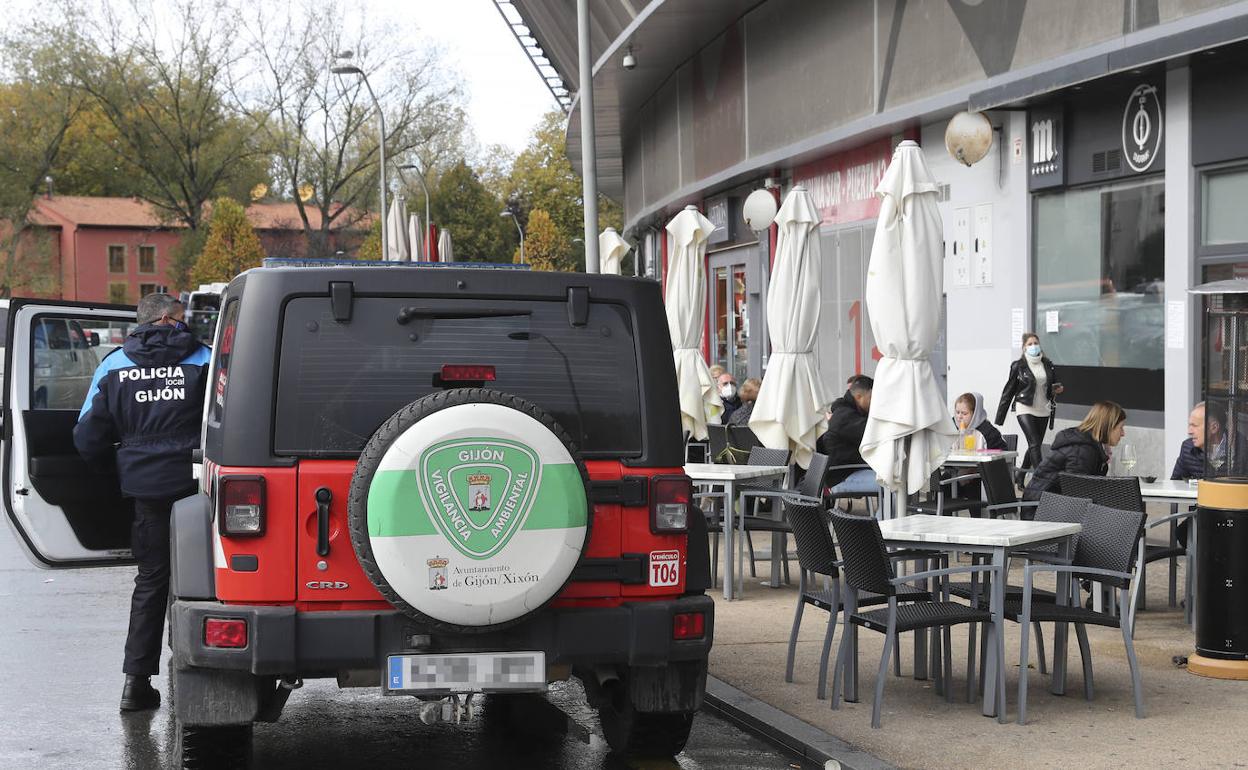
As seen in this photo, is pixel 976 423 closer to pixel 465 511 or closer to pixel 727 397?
pixel 727 397

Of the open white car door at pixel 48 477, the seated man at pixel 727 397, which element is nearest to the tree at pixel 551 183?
the seated man at pixel 727 397

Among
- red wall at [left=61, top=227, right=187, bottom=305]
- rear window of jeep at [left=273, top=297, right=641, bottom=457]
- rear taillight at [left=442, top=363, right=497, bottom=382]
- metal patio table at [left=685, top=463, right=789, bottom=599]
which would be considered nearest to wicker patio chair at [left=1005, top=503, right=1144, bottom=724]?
rear window of jeep at [left=273, top=297, right=641, bottom=457]

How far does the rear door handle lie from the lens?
17.3ft

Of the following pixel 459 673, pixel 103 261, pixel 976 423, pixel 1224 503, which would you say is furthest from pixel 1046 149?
pixel 103 261

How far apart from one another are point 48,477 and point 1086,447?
663cm

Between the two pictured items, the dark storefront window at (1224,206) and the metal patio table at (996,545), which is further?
the dark storefront window at (1224,206)

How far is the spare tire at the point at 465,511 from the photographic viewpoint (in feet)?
16.6

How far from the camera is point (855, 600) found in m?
7.16

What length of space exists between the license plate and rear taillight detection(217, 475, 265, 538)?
2.22 ft

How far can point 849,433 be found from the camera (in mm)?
12531

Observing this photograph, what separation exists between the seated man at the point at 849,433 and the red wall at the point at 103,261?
320ft

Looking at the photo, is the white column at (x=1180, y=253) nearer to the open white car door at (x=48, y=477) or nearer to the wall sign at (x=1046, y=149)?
the wall sign at (x=1046, y=149)

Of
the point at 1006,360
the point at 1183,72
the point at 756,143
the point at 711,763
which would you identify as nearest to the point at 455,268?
the point at 711,763

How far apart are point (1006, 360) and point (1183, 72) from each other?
457cm
